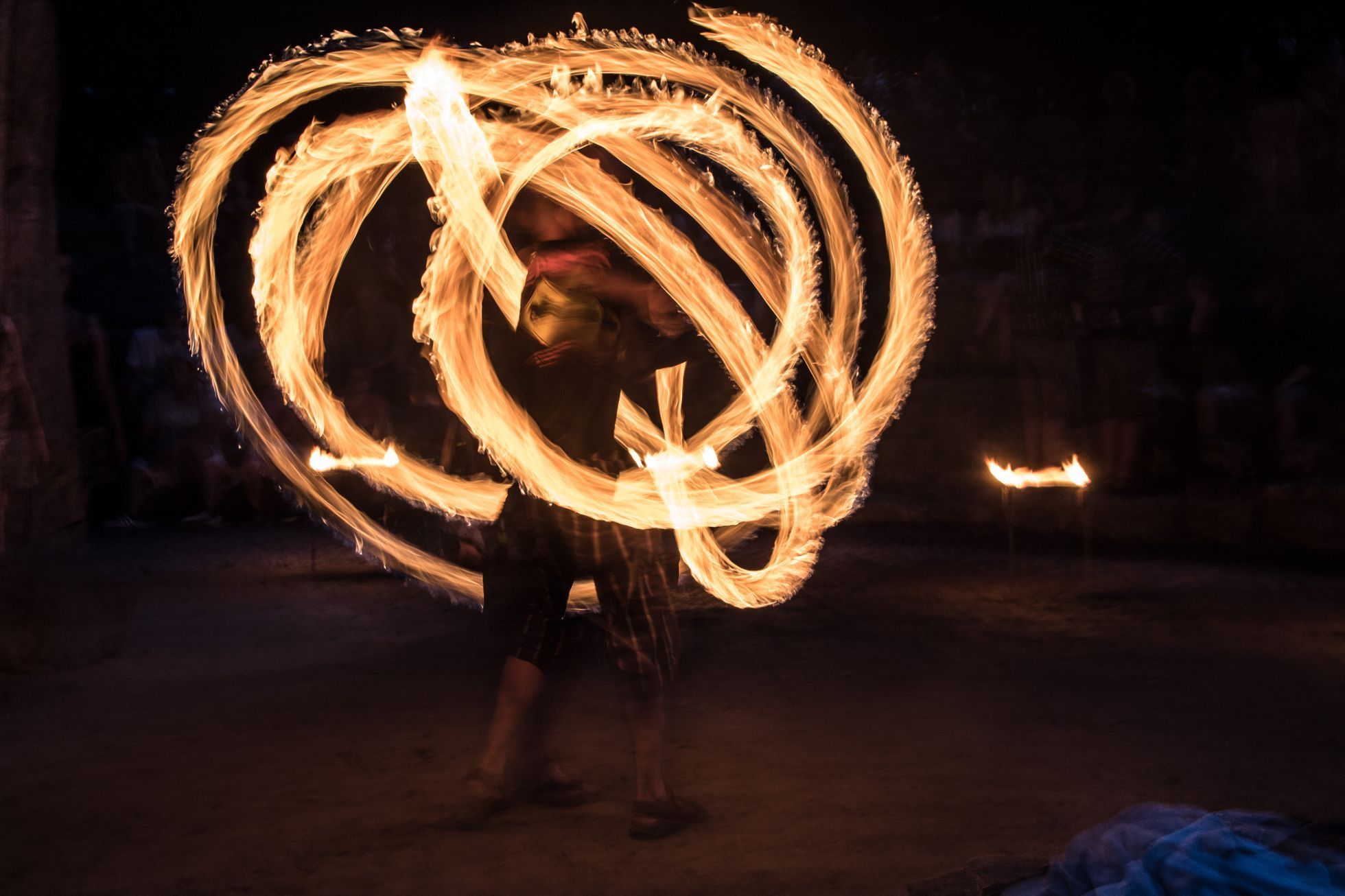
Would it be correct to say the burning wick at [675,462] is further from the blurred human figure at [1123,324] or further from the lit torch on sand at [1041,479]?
the blurred human figure at [1123,324]

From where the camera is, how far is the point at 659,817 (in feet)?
13.6

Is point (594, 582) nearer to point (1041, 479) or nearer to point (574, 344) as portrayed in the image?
point (574, 344)

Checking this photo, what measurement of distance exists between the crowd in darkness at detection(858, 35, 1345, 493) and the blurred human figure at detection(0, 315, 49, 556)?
21.7 feet

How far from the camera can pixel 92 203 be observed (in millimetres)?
16781

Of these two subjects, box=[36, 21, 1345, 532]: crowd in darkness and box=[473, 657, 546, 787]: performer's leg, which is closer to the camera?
box=[473, 657, 546, 787]: performer's leg

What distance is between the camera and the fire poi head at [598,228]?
545cm

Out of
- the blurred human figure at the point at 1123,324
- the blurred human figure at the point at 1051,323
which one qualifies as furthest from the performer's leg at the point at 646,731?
the blurred human figure at the point at 1123,324

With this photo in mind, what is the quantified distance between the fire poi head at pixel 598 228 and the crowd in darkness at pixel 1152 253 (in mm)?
3452

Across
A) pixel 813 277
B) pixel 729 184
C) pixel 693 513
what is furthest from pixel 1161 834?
pixel 729 184

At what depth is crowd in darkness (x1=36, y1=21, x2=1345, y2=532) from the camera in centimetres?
970

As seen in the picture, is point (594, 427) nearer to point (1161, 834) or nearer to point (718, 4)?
point (1161, 834)

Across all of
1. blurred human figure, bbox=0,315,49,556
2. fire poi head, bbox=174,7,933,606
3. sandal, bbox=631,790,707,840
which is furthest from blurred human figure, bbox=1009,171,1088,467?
blurred human figure, bbox=0,315,49,556

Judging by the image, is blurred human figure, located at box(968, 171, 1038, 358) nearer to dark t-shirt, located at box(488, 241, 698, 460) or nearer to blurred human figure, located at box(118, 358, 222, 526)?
dark t-shirt, located at box(488, 241, 698, 460)

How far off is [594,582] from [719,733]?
47.1 inches
